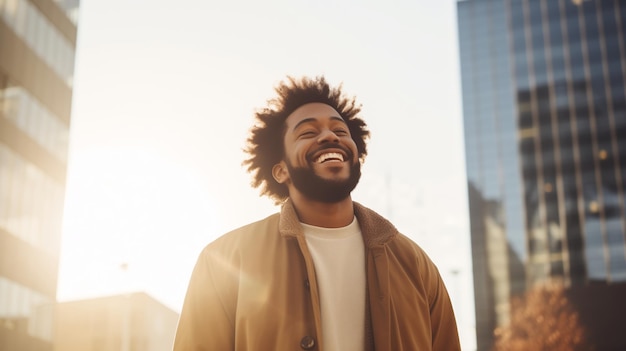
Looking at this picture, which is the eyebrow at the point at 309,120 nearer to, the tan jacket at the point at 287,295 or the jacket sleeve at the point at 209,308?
the tan jacket at the point at 287,295

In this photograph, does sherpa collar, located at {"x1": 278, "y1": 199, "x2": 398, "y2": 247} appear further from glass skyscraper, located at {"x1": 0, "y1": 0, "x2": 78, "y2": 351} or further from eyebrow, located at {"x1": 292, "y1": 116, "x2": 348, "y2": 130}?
glass skyscraper, located at {"x1": 0, "y1": 0, "x2": 78, "y2": 351}

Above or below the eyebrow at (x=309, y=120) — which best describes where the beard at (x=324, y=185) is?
below

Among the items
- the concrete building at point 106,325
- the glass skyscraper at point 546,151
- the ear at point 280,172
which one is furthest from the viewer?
the glass skyscraper at point 546,151

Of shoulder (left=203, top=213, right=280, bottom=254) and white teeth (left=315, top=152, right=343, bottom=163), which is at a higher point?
white teeth (left=315, top=152, right=343, bottom=163)

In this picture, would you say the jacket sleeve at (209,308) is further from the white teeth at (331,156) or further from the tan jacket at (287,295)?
the white teeth at (331,156)

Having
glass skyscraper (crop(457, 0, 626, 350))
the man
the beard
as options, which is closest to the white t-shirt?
the man

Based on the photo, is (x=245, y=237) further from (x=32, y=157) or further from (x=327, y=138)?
(x=32, y=157)

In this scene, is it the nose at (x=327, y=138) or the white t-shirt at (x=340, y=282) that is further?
the nose at (x=327, y=138)

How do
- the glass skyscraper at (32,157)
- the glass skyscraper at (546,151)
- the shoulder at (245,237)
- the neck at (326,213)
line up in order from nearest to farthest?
1. the shoulder at (245,237)
2. the neck at (326,213)
3. the glass skyscraper at (32,157)
4. the glass skyscraper at (546,151)

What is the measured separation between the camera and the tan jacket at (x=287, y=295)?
3.99 meters

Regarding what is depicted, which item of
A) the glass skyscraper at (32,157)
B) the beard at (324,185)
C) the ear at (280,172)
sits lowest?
the beard at (324,185)

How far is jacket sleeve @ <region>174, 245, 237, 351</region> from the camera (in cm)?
412

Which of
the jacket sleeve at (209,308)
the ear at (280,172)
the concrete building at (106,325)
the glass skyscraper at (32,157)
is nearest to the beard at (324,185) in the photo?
the ear at (280,172)

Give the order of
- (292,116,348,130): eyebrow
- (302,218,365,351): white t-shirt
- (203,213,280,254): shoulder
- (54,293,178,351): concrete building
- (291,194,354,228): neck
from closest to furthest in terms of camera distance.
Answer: (302,218,365,351): white t-shirt, (203,213,280,254): shoulder, (291,194,354,228): neck, (292,116,348,130): eyebrow, (54,293,178,351): concrete building
